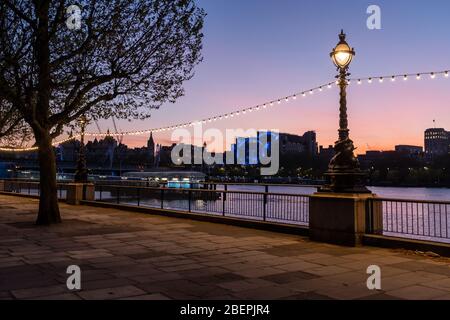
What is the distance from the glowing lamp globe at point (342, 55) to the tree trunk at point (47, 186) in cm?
966

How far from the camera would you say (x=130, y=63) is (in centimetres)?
1553

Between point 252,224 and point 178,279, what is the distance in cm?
728

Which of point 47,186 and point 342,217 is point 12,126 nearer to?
point 47,186

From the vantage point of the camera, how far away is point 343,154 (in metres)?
12.1

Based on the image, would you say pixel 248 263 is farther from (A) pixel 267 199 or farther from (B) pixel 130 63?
(B) pixel 130 63

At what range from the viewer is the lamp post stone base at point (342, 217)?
11.2 meters

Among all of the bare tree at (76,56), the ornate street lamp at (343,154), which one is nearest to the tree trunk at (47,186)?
the bare tree at (76,56)
